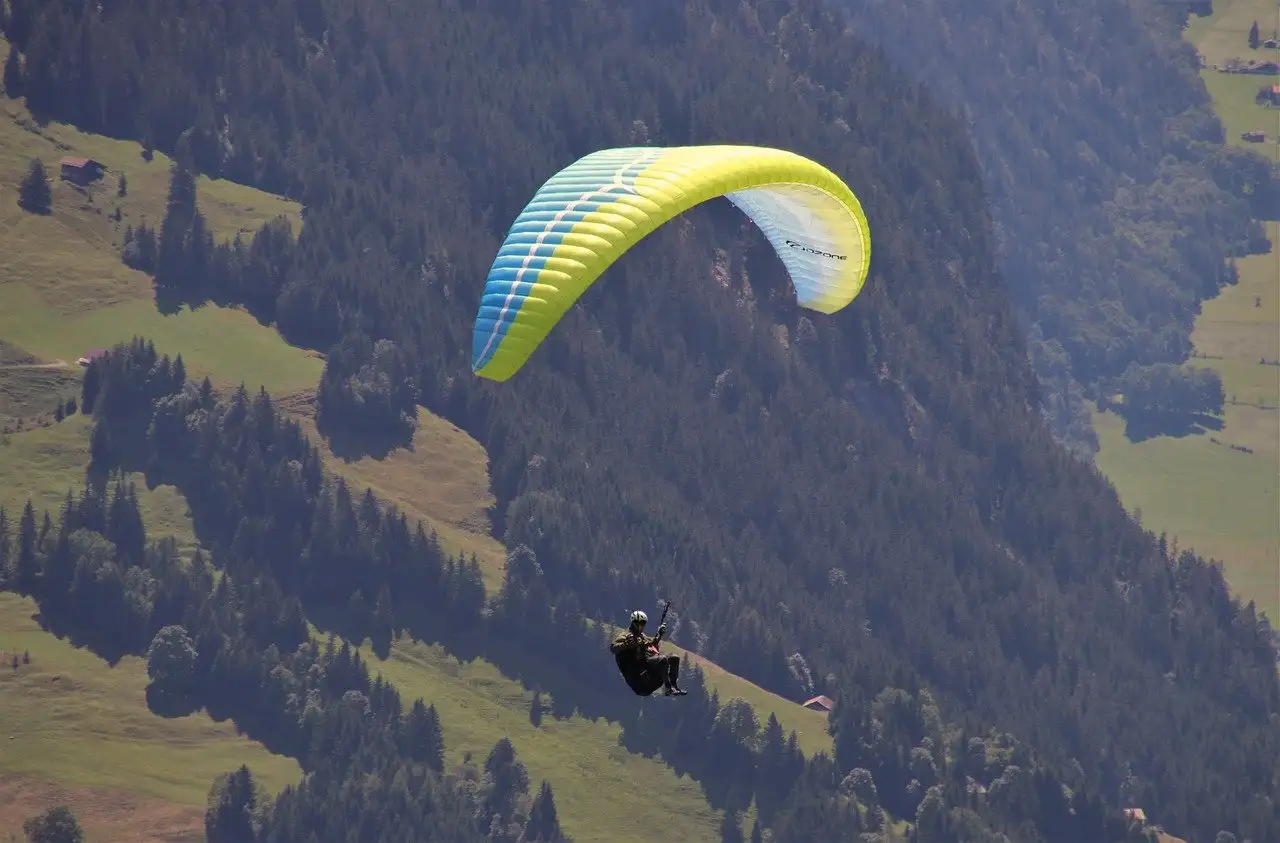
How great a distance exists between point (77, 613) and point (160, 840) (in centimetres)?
2697

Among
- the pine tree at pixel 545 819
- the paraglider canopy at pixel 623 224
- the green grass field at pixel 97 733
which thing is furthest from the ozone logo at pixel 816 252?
the pine tree at pixel 545 819

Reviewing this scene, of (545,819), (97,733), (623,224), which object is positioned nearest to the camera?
(623,224)

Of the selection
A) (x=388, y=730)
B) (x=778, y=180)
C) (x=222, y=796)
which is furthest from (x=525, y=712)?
(x=778, y=180)

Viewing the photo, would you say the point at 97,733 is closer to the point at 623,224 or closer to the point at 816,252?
the point at 816,252

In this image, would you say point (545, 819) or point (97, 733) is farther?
point (545, 819)

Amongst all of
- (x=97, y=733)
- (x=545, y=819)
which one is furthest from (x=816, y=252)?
(x=97, y=733)

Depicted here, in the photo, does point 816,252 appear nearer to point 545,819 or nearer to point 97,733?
point 545,819

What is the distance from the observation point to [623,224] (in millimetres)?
84562

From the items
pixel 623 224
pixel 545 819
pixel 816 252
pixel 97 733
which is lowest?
pixel 97 733

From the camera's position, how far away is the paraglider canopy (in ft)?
270

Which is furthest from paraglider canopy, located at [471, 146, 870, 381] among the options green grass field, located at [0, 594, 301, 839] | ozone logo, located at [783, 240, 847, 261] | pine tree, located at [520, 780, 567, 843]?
green grass field, located at [0, 594, 301, 839]

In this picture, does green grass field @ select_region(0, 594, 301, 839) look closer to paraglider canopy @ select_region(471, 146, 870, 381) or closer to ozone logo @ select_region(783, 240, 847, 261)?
ozone logo @ select_region(783, 240, 847, 261)

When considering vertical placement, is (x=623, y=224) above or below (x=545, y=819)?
above

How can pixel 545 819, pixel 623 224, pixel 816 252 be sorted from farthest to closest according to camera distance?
pixel 545 819
pixel 816 252
pixel 623 224
